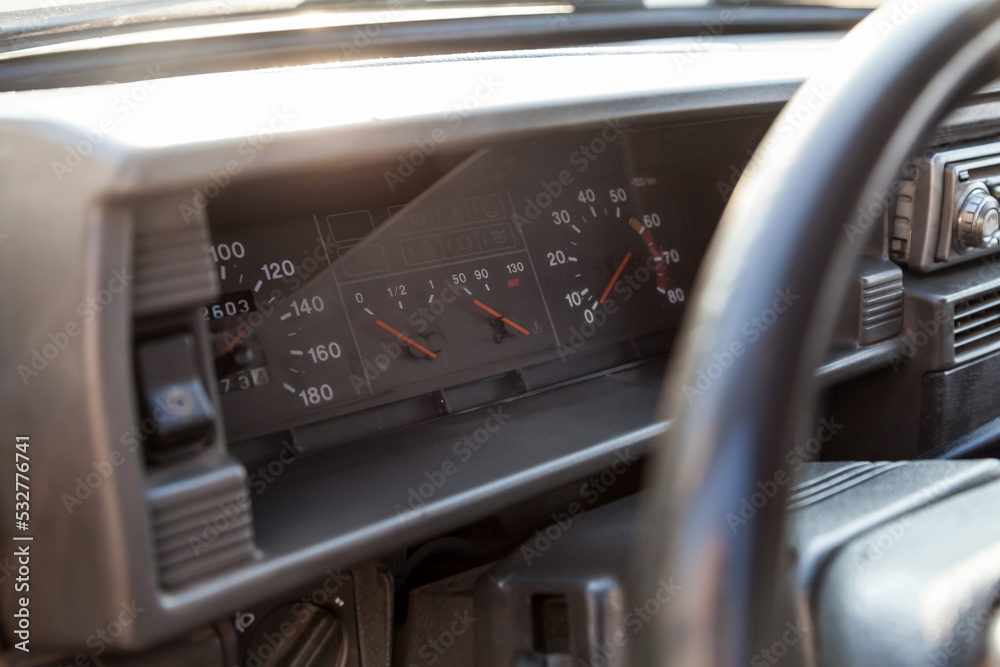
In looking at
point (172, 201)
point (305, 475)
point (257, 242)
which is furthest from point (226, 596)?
point (257, 242)

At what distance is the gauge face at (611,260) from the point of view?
5.26ft

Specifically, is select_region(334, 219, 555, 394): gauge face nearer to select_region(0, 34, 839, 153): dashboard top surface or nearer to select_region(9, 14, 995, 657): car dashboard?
select_region(9, 14, 995, 657): car dashboard

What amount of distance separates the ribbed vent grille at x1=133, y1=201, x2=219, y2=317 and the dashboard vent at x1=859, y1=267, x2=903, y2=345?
120 centimetres

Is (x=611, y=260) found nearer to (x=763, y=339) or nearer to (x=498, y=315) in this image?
(x=498, y=315)

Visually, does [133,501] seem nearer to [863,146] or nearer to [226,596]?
[226,596]

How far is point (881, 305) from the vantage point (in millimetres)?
1620

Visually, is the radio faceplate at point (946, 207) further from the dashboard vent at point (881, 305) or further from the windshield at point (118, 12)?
the windshield at point (118, 12)

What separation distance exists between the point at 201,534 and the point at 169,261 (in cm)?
27

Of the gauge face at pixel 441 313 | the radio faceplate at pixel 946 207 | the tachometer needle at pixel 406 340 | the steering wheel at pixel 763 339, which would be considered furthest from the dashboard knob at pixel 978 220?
the steering wheel at pixel 763 339

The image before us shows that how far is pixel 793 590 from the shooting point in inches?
36.1

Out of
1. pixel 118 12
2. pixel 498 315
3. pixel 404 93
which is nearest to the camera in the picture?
pixel 404 93

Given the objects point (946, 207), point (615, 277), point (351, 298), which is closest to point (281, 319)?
point (351, 298)

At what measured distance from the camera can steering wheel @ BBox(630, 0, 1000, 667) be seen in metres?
0.51

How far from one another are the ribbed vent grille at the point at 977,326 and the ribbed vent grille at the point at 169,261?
1.39 metres
